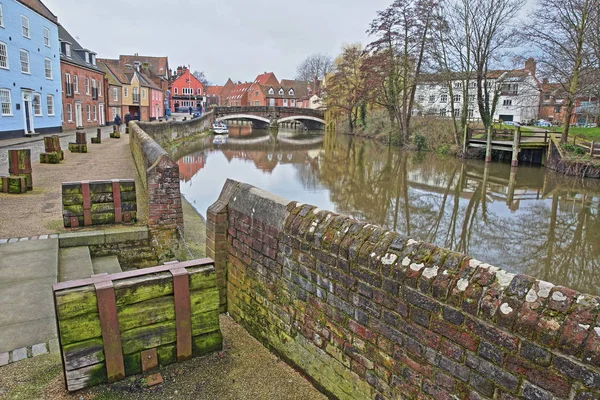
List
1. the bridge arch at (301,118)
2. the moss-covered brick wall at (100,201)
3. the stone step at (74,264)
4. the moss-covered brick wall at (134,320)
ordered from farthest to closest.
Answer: the bridge arch at (301,118) < the moss-covered brick wall at (100,201) < the stone step at (74,264) < the moss-covered brick wall at (134,320)

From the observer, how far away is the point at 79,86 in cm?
3444

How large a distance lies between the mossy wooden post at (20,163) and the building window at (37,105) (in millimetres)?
19244

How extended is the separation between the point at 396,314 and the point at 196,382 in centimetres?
189

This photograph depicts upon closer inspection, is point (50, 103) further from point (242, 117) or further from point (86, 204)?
point (242, 117)

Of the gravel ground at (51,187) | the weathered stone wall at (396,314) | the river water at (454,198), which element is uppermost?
the weathered stone wall at (396,314)

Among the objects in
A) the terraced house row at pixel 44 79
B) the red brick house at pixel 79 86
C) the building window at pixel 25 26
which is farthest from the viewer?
the red brick house at pixel 79 86

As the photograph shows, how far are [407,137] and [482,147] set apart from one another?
842 centimetres

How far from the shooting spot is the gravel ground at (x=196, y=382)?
3.32m

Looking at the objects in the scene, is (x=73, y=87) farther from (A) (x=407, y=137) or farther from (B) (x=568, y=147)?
(B) (x=568, y=147)

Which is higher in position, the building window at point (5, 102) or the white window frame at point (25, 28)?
the white window frame at point (25, 28)

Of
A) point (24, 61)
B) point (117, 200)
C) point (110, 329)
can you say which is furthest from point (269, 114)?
point (110, 329)

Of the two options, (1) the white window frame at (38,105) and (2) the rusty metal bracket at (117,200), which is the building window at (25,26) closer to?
(1) the white window frame at (38,105)

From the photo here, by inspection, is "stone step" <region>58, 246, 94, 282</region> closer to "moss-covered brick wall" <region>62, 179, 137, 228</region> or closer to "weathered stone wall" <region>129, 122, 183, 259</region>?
A: "moss-covered brick wall" <region>62, 179, 137, 228</region>

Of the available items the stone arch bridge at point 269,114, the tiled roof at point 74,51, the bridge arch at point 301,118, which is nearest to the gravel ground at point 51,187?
the tiled roof at point 74,51
